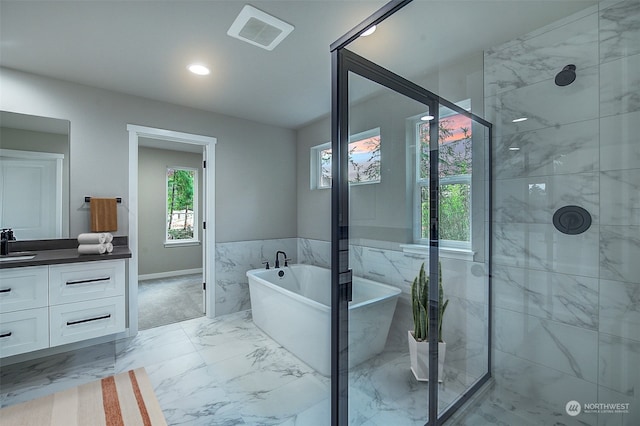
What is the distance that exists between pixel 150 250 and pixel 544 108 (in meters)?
5.86

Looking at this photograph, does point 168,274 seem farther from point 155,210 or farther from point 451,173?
point 451,173

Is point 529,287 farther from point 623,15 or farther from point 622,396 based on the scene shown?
point 623,15

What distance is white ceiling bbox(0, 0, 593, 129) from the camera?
1667 millimetres

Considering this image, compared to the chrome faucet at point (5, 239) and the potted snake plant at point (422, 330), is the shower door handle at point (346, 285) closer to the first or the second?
the potted snake plant at point (422, 330)

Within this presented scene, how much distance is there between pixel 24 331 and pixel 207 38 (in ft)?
8.39

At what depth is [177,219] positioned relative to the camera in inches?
221

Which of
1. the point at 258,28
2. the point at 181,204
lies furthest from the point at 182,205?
the point at 258,28

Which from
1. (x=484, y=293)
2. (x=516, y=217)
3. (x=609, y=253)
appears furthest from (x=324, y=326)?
(x=609, y=253)

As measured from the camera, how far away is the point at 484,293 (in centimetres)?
193

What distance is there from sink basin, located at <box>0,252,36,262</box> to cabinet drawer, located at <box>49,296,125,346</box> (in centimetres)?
44

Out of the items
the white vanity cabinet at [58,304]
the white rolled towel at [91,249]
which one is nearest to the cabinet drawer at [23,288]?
the white vanity cabinet at [58,304]

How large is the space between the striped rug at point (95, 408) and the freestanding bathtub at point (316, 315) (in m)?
1.09

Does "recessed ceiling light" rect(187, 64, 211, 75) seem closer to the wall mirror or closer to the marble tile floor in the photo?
the wall mirror

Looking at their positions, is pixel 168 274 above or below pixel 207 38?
below
